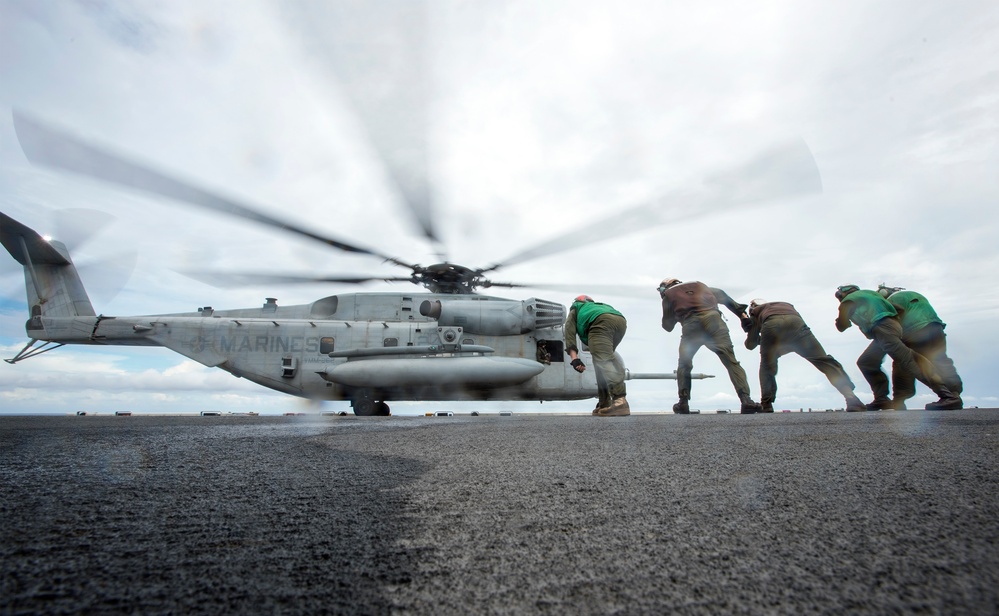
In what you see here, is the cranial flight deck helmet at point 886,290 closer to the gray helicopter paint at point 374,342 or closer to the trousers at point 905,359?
the trousers at point 905,359

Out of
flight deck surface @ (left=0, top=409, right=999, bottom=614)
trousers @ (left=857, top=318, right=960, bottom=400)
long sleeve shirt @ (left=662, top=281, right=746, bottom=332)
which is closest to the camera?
flight deck surface @ (left=0, top=409, right=999, bottom=614)

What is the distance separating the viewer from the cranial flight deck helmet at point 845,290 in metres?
6.09

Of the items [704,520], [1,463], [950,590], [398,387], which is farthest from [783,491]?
[398,387]

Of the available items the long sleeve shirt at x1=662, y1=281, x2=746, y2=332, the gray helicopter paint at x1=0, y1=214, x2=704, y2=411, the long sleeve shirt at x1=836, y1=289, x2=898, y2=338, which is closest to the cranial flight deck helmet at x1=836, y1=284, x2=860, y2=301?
the long sleeve shirt at x1=836, y1=289, x2=898, y2=338

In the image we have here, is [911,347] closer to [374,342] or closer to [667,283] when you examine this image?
[667,283]

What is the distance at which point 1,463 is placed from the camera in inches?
61.0

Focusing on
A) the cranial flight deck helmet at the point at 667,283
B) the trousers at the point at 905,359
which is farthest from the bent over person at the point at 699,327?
the trousers at the point at 905,359

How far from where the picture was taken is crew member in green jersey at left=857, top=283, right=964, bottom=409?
5680mm

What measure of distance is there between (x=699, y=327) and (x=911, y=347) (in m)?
2.66

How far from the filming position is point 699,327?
20.1 feet

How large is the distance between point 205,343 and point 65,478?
29.9ft

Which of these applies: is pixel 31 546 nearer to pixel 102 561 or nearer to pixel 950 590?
pixel 102 561

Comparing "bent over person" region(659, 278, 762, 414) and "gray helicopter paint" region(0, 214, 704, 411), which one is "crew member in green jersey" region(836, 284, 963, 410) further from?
"gray helicopter paint" region(0, 214, 704, 411)

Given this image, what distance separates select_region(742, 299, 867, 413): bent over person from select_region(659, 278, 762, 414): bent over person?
38 cm
